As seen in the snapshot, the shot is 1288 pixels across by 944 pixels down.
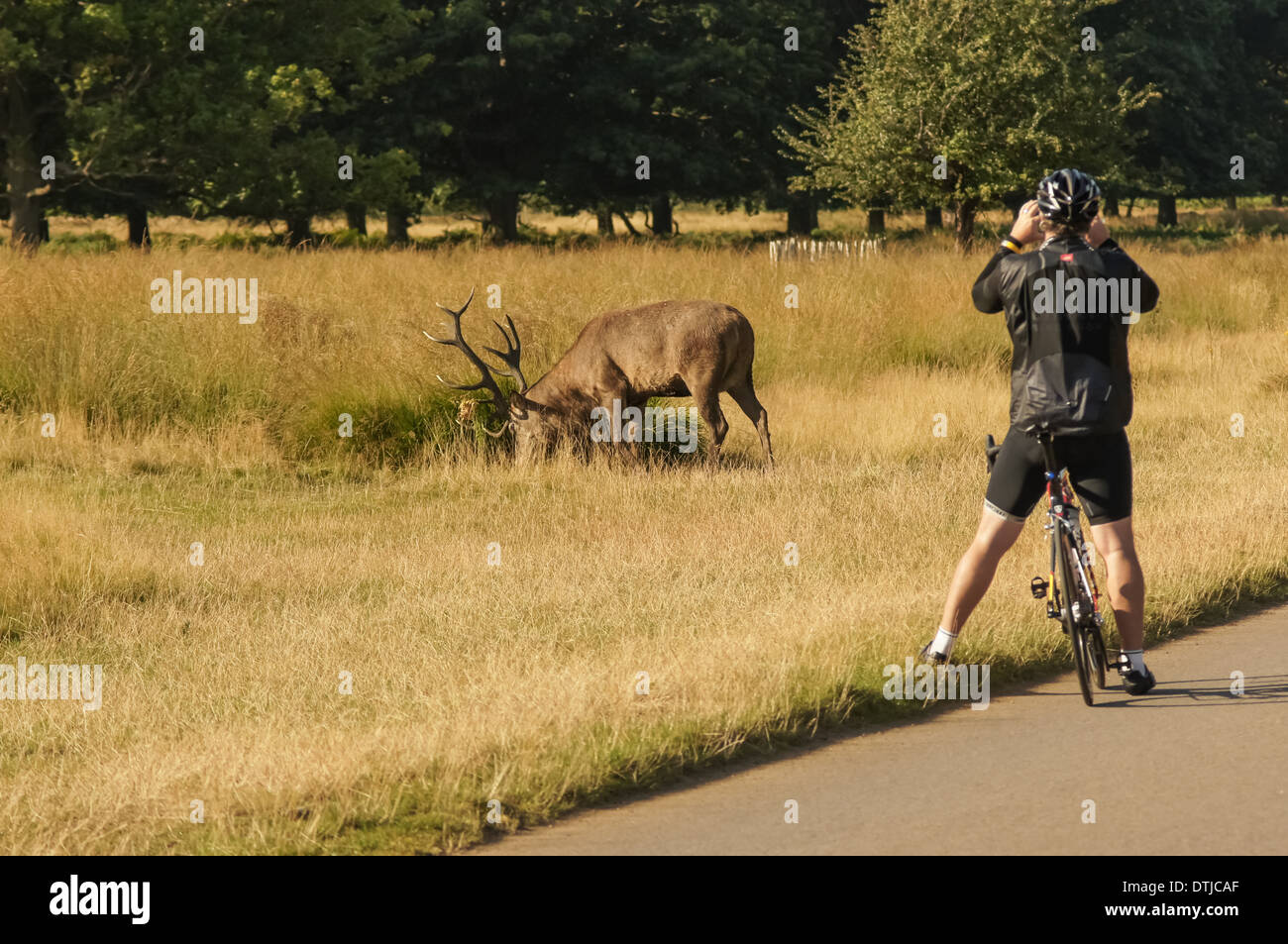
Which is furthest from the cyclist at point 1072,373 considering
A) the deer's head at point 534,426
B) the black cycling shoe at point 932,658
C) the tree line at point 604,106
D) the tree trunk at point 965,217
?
the tree trunk at point 965,217

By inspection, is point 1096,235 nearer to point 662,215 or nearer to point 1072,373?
point 1072,373

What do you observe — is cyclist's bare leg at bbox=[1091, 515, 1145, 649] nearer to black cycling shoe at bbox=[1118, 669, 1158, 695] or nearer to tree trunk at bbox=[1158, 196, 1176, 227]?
black cycling shoe at bbox=[1118, 669, 1158, 695]

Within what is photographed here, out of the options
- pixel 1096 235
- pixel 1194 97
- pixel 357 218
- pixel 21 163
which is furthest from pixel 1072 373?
pixel 1194 97

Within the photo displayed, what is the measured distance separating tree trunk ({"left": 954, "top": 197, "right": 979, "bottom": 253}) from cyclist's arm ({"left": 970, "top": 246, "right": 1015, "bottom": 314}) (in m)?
25.9

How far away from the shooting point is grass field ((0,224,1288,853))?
580 cm

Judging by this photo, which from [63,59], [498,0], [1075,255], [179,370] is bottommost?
[179,370]

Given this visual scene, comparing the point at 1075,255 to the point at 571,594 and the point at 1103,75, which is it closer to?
the point at 571,594

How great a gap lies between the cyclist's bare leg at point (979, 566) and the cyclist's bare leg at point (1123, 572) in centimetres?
35

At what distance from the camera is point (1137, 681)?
6844mm

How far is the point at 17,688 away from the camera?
7.43m

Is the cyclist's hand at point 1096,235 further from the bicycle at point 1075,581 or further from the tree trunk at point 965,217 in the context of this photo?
the tree trunk at point 965,217

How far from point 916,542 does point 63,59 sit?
24.4 m

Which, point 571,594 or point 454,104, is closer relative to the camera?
point 571,594

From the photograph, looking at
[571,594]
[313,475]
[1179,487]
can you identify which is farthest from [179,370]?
[1179,487]
